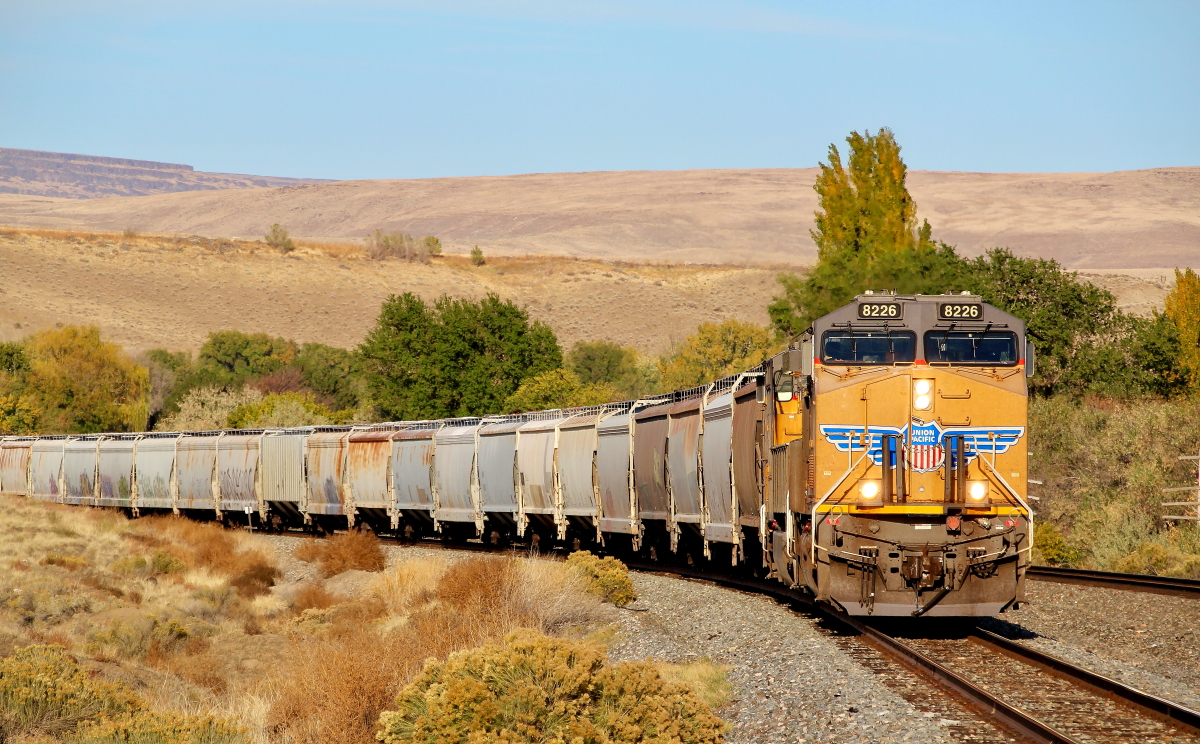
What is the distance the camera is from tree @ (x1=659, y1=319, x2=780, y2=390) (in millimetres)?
82000

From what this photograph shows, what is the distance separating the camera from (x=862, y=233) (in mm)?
53594

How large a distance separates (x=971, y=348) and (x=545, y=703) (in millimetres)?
7631

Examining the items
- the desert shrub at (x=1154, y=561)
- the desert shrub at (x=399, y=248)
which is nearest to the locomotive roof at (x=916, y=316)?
the desert shrub at (x=1154, y=561)

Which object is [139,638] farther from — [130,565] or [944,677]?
[944,677]

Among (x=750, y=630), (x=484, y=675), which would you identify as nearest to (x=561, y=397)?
(x=750, y=630)

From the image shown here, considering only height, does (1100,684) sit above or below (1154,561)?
above

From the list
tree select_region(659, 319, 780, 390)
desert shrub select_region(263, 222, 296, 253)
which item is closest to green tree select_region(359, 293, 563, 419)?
tree select_region(659, 319, 780, 390)

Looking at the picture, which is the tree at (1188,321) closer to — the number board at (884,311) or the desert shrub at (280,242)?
the number board at (884,311)

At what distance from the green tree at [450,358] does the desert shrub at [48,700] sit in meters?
52.1

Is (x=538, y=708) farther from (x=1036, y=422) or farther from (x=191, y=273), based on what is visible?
(x=191, y=273)

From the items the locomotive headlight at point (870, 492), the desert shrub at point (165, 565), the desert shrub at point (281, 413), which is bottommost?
the desert shrub at point (165, 565)

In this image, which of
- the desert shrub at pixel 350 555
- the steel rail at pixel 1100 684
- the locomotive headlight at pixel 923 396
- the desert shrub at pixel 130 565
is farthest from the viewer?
the desert shrub at pixel 350 555

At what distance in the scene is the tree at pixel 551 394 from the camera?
6216 cm

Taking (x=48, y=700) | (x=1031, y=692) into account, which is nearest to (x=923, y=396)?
(x=1031, y=692)
